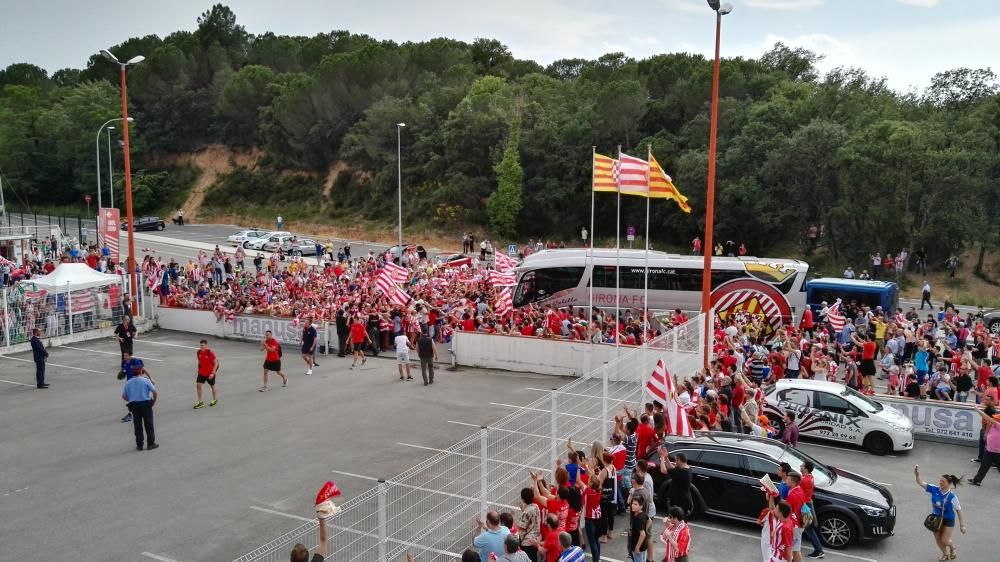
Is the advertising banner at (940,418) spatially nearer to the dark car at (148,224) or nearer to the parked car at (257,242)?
the parked car at (257,242)

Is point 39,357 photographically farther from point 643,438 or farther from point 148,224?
point 148,224

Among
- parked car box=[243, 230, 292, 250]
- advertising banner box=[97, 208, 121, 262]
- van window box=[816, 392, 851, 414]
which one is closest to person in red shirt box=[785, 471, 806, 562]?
van window box=[816, 392, 851, 414]

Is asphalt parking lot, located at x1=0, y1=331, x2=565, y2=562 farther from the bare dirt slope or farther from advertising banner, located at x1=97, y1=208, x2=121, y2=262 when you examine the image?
the bare dirt slope

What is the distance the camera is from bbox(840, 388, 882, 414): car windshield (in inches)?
614

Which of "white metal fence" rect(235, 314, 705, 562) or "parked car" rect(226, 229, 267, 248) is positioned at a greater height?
"parked car" rect(226, 229, 267, 248)

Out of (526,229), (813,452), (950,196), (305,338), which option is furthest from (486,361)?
(526,229)

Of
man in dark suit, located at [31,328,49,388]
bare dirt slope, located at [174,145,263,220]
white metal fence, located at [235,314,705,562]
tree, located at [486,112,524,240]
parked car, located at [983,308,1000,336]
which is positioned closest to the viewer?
white metal fence, located at [235,314,705,562]

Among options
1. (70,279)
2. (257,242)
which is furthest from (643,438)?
(257,242)

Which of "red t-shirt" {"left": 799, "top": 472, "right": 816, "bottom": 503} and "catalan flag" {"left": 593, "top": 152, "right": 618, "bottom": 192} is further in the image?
"catalan flag" {"left": 593, "top": 152, "right": 618, "bottom": 192}

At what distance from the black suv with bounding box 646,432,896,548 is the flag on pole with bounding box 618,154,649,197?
8.05 metres

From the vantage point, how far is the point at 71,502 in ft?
39.8

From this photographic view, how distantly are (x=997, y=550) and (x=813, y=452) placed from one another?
4286 mm

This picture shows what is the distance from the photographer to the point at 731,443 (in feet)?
39.3

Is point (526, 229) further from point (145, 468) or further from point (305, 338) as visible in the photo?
point (145, 468)
